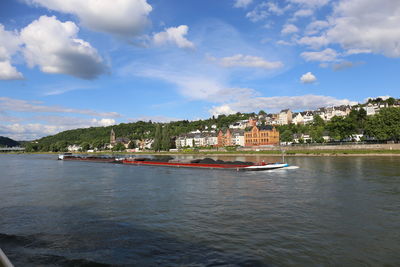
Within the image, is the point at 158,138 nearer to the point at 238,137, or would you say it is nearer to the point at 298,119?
the point at 238,137

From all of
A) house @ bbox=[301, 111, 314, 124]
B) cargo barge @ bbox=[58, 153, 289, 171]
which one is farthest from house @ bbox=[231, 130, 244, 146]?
cargo barge @ bbox=[58, 153, 289, 171]

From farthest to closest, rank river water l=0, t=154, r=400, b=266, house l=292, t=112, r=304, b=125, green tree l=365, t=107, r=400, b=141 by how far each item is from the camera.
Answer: house l=292, t=112, r=304, b=125, green tree l=365, t=107, r=400, b=141, river water l=0, t=154, r=400, b=266

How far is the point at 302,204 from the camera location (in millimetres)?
20203

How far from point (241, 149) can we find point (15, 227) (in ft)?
358

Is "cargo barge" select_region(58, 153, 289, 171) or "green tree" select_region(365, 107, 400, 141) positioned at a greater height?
"green tree" select_region(365, 107, 400, 141)

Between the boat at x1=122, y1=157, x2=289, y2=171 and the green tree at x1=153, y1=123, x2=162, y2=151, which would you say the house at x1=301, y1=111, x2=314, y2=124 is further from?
the boat at x1=122, y1=157, x2=289, y2=171

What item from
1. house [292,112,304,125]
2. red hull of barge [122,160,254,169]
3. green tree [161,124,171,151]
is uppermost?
house [292,112,304,125]

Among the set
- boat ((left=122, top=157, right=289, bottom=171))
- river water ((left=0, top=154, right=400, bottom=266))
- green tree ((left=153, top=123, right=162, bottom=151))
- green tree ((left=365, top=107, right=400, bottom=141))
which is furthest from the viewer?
green tree ((left=153, top=123, right=162, bottom=151))

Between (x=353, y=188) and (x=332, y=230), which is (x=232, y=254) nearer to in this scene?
(x=332, y=230)

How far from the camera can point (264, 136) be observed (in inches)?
5330

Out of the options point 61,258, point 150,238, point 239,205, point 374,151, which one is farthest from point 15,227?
point 374,151

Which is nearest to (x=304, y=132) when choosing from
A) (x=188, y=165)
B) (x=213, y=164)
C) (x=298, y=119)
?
(x=298, y=119)

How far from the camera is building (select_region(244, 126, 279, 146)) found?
134250 millimetres

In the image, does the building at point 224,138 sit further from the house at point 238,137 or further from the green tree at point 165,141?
the green tree at point 165,141
